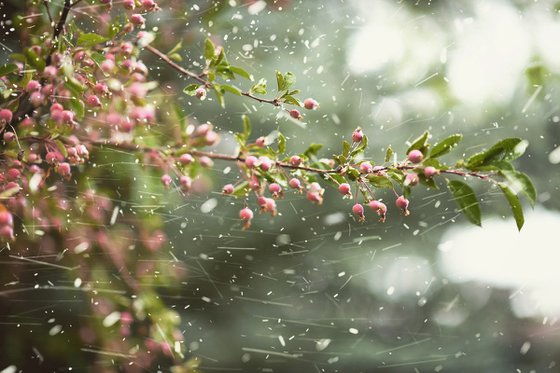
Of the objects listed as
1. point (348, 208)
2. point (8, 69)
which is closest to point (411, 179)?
point (8, 69)

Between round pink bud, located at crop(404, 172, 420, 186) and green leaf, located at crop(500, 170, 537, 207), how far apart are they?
6 cm

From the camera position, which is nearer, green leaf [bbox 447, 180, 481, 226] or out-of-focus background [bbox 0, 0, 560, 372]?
green leaf [bbox 447, 180, 481, 226]

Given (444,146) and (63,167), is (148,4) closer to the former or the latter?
(63,167)

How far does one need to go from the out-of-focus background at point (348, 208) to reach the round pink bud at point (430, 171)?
103 cm

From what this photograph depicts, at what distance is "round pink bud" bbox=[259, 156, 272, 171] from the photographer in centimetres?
49

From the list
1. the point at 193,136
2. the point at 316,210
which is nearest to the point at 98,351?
the point at 193,136

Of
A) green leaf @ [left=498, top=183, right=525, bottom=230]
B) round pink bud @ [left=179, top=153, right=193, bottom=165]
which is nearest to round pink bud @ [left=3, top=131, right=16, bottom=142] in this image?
round pink bud @ [left=179, top=153, right=193, bottom=165]

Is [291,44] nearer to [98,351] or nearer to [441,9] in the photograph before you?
[441,9]

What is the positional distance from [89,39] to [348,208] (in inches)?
55.2

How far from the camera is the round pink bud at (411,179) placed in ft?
1.51

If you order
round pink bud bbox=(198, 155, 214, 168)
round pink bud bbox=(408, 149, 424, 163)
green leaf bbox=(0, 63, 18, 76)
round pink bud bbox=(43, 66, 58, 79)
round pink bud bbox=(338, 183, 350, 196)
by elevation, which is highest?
round pink bud bbox=(43, 66, 58, 79)

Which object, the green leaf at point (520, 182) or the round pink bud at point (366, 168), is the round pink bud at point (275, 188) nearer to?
the round pink bud at point (366, 168)

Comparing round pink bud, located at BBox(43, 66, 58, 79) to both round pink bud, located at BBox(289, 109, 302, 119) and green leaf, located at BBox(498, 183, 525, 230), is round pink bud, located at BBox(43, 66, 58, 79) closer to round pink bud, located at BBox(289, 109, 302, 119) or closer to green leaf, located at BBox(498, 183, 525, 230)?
round pink bud, located at BBox(289, 109, 302, 119)

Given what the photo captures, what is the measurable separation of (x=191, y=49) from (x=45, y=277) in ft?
2.41
